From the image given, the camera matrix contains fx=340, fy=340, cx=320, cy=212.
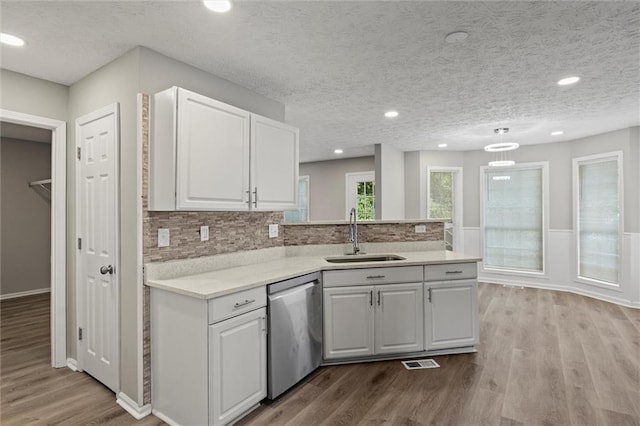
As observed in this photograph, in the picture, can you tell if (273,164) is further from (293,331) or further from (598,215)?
(598,215)

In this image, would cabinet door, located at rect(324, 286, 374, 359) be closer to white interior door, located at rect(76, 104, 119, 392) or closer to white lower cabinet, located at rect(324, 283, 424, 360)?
white lower cabinet, located at rect(324, 283, 424, 360)

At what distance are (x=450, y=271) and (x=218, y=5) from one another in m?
2.78

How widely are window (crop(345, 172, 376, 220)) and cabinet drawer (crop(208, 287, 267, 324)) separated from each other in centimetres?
517

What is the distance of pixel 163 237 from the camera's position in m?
2.43

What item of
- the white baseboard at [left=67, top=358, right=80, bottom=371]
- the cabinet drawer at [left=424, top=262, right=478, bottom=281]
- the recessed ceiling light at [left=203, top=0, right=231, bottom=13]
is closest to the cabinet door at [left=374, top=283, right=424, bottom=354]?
the cabinet drawer at [left=424, top=262, right=478, bottom=281]

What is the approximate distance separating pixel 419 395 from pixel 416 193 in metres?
4.47

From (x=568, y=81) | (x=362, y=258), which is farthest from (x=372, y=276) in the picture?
(x=568, y=81)

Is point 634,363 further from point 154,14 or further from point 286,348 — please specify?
point 154,14

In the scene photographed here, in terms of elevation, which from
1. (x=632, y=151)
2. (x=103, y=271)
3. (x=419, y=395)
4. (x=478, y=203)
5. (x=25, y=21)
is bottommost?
(x=419, y=395)

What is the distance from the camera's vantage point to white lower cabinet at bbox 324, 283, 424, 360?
2943 mm

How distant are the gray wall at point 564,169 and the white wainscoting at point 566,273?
0.17 metres

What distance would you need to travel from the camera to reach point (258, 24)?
2.09 metres

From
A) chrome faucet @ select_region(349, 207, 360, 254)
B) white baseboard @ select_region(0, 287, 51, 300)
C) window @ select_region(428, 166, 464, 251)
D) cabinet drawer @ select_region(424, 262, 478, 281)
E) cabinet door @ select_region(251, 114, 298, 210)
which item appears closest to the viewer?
cabinet door @ select_region(251, 114, 298, 210)

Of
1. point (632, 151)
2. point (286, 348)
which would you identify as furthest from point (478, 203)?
point (286, 348)
